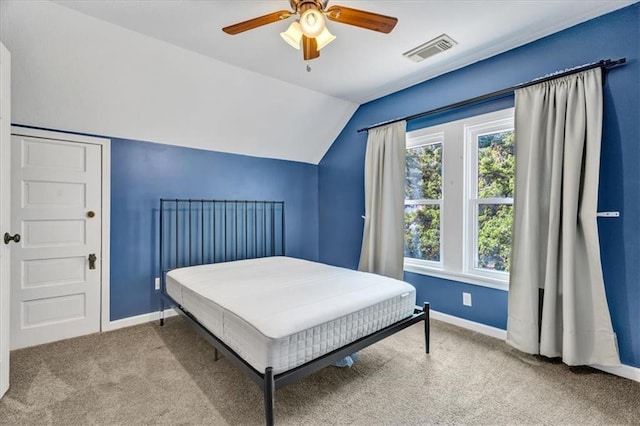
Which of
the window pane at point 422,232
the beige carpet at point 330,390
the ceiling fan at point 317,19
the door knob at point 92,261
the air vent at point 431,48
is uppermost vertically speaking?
the air vent at point 431,48

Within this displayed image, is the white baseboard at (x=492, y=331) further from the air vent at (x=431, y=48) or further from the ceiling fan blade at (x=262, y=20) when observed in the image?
the ceiling fan blade at (x=262, y=20)

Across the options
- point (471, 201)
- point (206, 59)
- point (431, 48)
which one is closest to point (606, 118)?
point (471, 201)

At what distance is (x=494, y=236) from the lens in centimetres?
282

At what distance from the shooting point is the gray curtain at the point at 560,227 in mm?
2066

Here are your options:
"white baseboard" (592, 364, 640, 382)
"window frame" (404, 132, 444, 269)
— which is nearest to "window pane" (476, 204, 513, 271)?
"window frame" (404, 132, 444, 269)

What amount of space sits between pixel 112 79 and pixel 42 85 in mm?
494

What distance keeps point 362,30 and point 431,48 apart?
2.15 feet

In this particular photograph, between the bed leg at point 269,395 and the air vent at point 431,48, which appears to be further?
the air vent at point 431,48

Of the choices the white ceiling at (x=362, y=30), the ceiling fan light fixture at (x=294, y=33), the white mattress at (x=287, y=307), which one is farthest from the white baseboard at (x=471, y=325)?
the ceiling fan light fixture at (x=294, y=33)

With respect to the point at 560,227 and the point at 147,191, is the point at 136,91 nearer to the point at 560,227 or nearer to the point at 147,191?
the point at 147,191

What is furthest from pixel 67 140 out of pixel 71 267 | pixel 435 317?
pixel 435 317

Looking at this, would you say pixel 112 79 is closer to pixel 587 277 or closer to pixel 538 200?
pixel 538 200

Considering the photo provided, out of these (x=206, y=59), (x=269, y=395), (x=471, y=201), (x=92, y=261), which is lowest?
(x=269, y=395)

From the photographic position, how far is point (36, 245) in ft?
8.69
